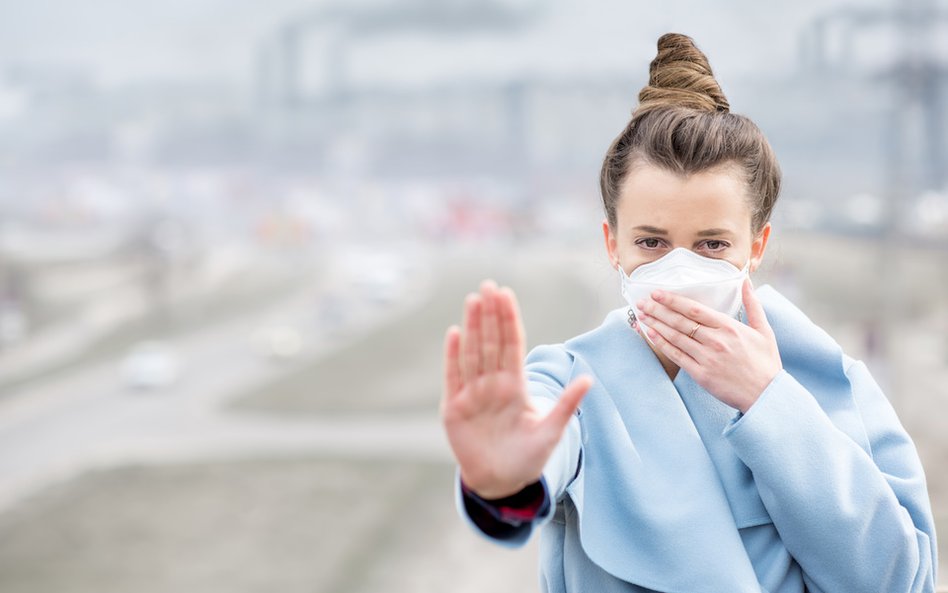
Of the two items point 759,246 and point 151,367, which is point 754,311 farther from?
point 151,367

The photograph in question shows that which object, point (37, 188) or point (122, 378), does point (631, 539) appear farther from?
point (37, 188)

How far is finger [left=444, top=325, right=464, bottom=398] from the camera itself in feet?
2.18

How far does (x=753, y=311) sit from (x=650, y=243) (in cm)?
10

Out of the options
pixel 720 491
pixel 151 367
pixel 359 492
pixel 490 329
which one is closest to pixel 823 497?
pixel 720 491

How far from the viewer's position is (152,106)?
76.1 ft

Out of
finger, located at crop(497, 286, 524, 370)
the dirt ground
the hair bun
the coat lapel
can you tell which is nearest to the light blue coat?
the coat lapel

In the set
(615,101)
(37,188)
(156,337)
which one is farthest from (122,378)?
(615,101)

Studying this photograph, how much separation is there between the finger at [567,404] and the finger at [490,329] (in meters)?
0.05

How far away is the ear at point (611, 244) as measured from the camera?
0.89 meters

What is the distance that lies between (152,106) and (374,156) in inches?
211

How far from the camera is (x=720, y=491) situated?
2.61 feet

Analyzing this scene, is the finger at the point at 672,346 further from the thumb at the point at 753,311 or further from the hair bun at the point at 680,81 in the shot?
the hair bun at the point at 680,81

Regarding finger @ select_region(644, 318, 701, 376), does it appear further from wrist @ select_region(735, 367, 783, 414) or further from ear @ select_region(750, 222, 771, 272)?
ear @ select_region(750, 222, 771, 272)

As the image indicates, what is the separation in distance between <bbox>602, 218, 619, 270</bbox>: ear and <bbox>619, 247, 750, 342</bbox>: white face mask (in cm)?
5
